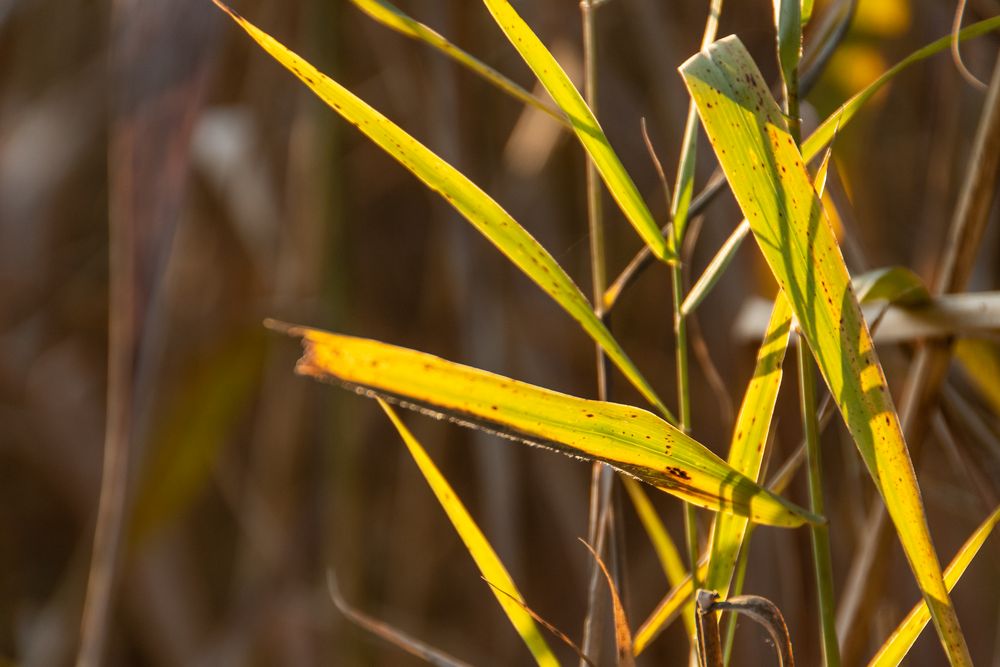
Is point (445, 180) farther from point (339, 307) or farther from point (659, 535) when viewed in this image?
A: point (339, 307)

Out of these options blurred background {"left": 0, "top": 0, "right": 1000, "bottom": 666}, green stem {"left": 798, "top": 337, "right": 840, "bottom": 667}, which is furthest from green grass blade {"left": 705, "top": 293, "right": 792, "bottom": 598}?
blurred background {"left": 0, "top": 0, "right": 1000, "bottom": 666}

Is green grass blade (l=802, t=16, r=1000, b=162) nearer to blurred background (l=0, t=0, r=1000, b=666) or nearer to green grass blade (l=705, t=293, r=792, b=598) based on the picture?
green grass blade (l=705, t=293, r=792, b=598)

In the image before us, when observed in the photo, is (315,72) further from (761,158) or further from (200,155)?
(200,155)

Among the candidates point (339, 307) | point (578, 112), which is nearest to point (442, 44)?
point (578, 112)

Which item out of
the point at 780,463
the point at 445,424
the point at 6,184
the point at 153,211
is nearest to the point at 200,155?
the point at 6,184

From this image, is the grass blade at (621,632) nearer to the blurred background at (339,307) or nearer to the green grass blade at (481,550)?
the green grass blade at (481,550)

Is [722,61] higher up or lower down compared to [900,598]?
higher up
